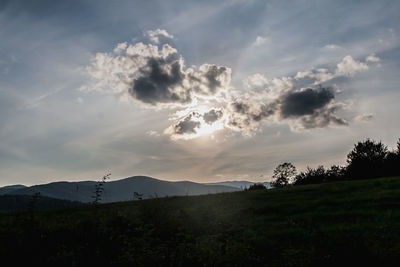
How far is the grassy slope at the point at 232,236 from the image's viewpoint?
29.9 ft

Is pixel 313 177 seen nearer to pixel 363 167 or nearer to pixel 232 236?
pixel 363 167

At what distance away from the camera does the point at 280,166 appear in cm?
10919

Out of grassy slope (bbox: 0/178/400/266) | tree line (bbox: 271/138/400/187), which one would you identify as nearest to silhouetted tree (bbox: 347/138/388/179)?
tree line (bbox: 271/138/400/187)

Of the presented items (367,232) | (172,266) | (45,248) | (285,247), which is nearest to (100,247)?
(45,248)

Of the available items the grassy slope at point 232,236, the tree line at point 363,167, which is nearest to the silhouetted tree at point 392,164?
the tree line at point 363,167

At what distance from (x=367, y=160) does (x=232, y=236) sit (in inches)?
2666

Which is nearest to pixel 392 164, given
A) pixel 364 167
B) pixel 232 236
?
pixel 364 167

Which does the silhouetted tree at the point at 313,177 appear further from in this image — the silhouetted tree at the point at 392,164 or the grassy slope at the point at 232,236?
the grassy slope at the point at 232,236

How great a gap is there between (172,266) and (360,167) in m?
70.1

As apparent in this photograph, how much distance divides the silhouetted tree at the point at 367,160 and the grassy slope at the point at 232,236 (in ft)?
162

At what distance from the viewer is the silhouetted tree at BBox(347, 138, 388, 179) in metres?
63.8

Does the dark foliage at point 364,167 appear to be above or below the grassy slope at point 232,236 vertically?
above

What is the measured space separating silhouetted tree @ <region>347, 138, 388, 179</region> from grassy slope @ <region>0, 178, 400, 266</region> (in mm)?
49291

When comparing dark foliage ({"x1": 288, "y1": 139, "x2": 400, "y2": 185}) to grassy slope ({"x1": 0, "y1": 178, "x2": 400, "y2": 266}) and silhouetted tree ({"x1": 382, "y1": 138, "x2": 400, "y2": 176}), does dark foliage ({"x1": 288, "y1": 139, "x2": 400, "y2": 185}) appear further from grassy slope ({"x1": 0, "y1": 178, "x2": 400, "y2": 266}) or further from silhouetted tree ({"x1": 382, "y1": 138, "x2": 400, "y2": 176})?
grassy slope ({"x1": 0, "y1": 178, "x2": 400, "y2": 266})
